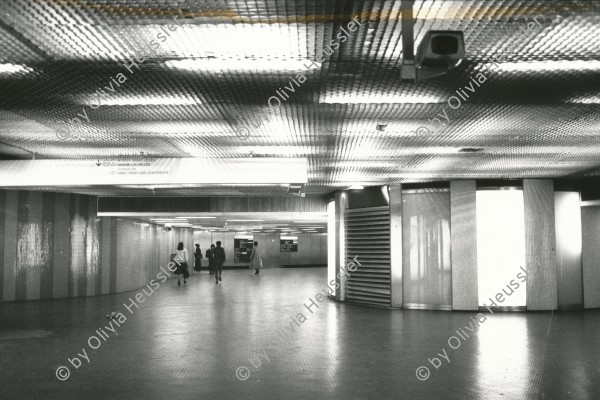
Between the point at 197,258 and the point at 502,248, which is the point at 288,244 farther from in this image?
the point at 502,248

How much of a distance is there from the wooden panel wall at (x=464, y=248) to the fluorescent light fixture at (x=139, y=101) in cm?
788

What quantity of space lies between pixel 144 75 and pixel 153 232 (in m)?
17.5

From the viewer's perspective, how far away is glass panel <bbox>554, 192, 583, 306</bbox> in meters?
12.2

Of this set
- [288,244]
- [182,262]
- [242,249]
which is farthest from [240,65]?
[288,244]

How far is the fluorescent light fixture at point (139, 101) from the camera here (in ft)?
18.5

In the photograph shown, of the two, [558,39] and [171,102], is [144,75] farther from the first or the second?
[558,39]

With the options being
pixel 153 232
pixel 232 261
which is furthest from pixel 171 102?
pixel 232 261

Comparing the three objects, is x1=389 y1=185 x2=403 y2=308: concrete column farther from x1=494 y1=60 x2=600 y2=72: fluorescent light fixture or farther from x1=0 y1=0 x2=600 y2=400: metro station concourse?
x1=494 y1=60 x2=600 y2=72: fluorescent light fixture

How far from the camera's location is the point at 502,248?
11.9m

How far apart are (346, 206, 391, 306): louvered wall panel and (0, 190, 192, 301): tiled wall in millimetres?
7447

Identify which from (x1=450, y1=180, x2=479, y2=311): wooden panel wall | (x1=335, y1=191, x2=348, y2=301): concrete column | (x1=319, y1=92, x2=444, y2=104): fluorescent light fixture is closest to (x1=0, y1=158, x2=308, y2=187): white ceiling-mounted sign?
(x1=319, y1=92, x2=444, y2=104): fluorescent light fixture

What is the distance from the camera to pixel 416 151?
28.8ft

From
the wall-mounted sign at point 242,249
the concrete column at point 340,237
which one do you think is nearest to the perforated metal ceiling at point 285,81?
the concrete column at point 340,237

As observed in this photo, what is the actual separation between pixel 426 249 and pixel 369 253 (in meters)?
1.57
